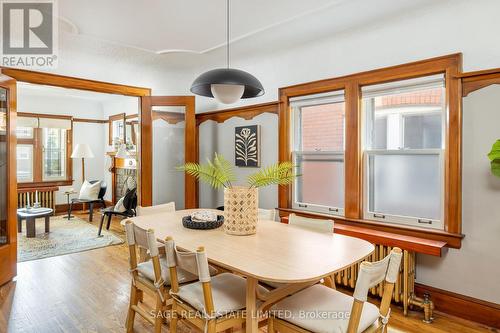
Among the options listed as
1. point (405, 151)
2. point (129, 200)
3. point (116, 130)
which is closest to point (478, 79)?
point (405, 151)

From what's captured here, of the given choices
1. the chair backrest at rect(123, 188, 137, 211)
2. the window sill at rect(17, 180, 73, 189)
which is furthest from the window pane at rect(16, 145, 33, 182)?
the chair backrest at rect(123, 188, 137, 211)

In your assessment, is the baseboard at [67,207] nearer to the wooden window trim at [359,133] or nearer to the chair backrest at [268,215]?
the wooden window trim at [359,133]

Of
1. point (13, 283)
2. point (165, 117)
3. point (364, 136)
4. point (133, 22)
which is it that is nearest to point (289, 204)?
point (364, 136)

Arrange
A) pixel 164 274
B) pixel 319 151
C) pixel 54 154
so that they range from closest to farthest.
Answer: pixel 164 274
pixel 319 151
pixel 54 154

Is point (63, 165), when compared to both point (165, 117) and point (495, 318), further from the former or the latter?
point (495, 318)

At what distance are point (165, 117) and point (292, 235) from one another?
3001 mm

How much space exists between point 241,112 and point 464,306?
3.09 meters

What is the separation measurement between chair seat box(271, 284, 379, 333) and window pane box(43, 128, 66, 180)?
6966mm

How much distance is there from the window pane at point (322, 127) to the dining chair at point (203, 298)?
1.93 m

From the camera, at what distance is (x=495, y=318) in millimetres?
2447

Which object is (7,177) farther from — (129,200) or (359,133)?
(359,133)

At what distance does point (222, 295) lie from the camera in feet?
6.22

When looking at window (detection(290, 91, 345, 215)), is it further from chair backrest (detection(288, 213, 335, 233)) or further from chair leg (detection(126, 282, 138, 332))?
chair leg (detection(126, 282, 138, 332))

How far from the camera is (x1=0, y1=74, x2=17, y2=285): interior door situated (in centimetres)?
332
